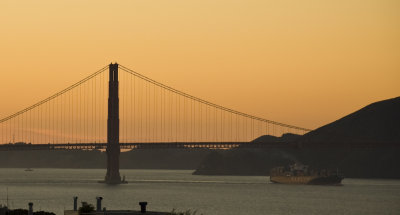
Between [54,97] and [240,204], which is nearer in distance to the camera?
[240,204]

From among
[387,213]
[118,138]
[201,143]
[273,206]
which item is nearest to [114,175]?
[118,138]

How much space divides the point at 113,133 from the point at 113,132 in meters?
0.29

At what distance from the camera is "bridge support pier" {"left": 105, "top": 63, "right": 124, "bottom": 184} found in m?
159

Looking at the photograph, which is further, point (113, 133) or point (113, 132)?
point (113, 132)

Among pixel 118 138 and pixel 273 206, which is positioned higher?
pixel 118 138

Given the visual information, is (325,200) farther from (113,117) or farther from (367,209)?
(113,117)

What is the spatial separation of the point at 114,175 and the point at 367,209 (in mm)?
64395

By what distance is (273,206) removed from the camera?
112m

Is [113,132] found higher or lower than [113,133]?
higher

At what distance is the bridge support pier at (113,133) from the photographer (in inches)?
6245

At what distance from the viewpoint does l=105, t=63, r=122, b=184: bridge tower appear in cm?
15862

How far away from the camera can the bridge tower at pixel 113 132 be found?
158625 millimetres

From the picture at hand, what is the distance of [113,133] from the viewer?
158375mm

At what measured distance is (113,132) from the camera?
15862 cm
